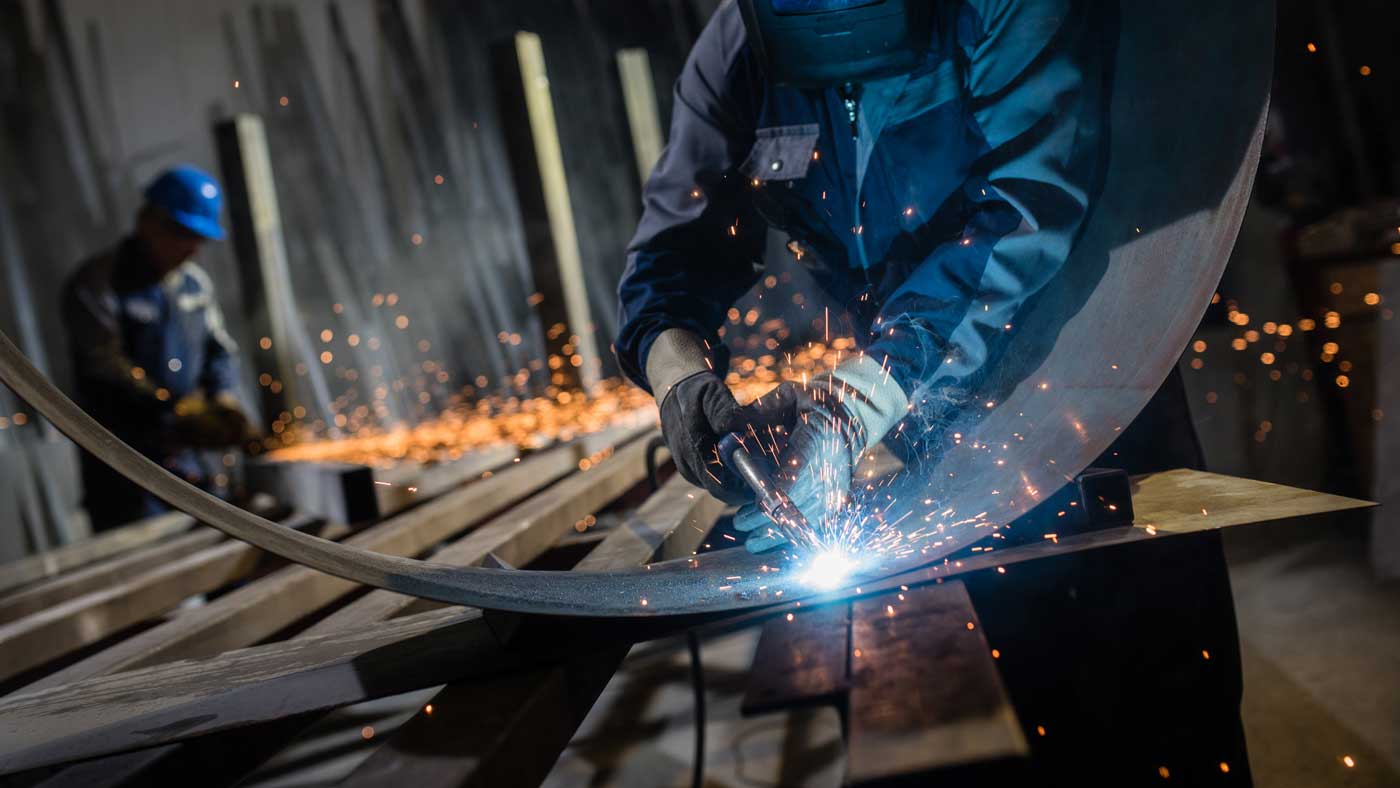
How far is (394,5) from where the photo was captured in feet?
3.84

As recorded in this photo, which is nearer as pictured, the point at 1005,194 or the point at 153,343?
the point at 1005,194

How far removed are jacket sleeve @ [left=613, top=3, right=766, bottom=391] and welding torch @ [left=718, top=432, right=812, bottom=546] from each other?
0.12 meters

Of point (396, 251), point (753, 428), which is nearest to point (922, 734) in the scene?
point (753, 428)

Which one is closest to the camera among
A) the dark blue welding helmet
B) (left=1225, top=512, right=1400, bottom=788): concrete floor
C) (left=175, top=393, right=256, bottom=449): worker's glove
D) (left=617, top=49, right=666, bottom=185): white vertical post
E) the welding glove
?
the dark blue welding helmet

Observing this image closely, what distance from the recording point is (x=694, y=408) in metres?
0.93

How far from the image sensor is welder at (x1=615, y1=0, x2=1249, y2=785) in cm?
86

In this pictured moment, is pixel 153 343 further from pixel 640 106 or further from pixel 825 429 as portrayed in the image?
pixel 825 429

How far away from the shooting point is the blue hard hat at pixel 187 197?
8.37 ft

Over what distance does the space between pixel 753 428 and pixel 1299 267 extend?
2.71 m

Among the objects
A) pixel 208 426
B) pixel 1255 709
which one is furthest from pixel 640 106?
pixel 208 426

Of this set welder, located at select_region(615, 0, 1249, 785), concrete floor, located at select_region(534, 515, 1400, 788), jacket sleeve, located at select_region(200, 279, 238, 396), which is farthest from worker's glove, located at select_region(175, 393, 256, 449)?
welder, located at select_region(615, 0, 1249, 785)

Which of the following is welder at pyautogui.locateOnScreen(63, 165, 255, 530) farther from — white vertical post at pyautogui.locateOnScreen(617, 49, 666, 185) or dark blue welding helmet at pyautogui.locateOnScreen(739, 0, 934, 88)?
Answer: dark blue welding helmet at pyautogui.locateOnScreen(739, 0, 934, 88)

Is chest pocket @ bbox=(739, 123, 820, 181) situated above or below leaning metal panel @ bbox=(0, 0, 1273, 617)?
above

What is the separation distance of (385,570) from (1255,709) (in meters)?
1.79
